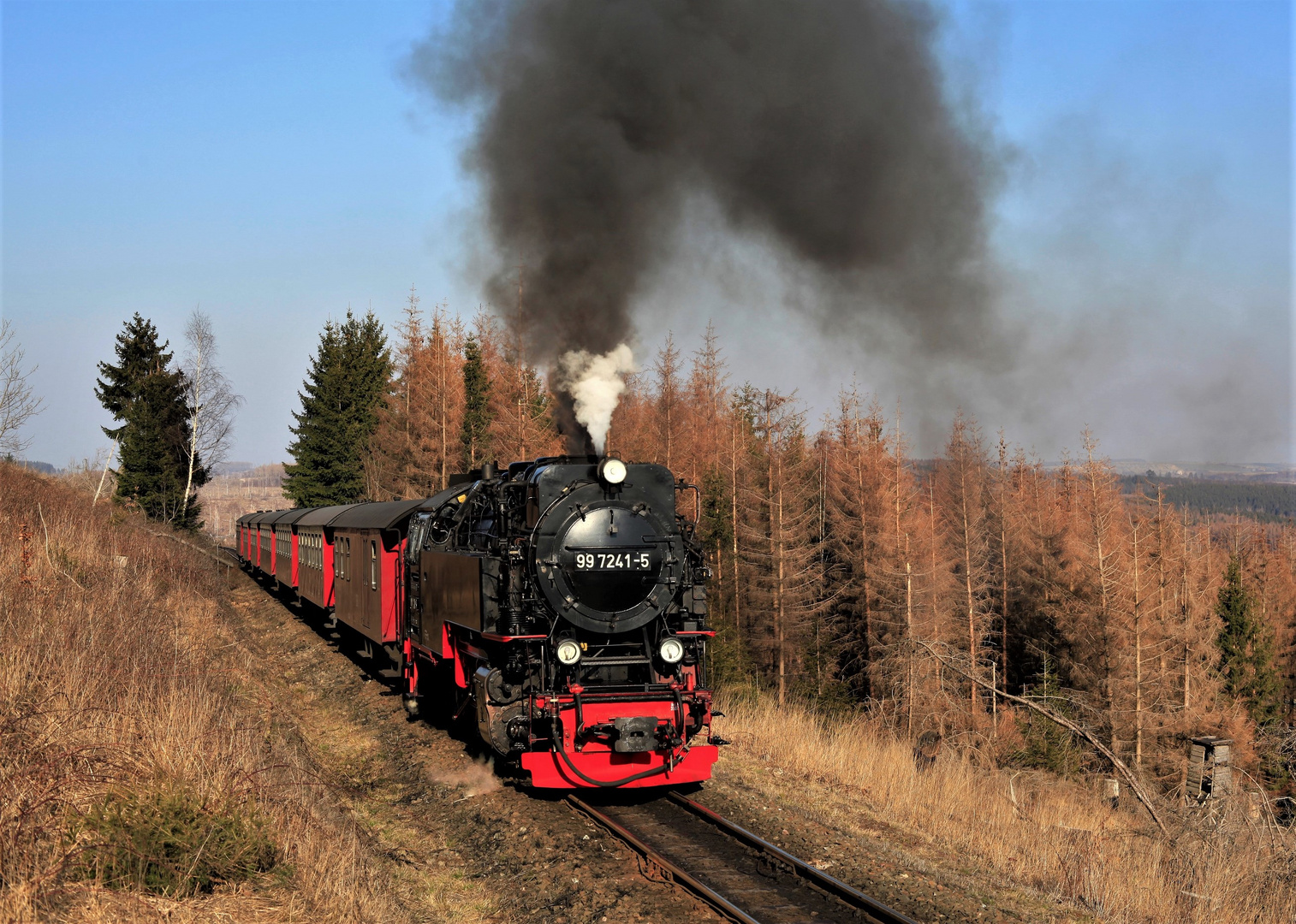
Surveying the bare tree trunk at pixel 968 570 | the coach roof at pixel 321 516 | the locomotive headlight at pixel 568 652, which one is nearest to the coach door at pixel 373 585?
the coach roof at pixel 321 516

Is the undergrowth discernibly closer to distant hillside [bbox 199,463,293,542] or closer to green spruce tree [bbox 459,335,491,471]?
green spruce tree [bbox 459,335,491,471]

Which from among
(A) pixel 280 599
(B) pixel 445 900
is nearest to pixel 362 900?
(B) pixel 445 900

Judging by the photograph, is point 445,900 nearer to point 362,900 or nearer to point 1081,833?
point 362,900

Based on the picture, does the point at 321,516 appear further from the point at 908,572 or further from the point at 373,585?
the point at 908,572

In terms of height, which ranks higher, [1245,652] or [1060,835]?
[1060,835]

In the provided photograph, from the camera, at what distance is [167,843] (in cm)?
509

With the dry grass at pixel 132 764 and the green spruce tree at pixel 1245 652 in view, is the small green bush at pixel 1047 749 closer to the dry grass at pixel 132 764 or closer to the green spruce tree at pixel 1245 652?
the dry grass at pixel 132 764

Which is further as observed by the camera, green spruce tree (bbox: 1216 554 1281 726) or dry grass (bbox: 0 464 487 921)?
green spruce tree (bbox: 1216 554 1281 726)

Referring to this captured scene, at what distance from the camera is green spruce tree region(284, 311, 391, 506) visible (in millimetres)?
46312

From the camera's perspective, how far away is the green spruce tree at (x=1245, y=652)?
34.2 m

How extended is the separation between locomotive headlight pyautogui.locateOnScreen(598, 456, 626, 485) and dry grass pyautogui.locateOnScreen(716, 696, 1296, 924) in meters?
3.78

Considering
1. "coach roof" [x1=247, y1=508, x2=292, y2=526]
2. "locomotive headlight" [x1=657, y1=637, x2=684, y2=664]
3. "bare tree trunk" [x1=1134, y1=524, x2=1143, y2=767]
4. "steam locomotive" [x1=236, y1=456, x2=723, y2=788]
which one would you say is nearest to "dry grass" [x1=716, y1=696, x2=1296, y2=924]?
"steam locomotive" [x1=236, y1=456, x2=723, y2=788]

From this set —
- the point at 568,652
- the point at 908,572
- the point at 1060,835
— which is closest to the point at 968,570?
the point at 908,572

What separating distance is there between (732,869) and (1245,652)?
36.1 meters
